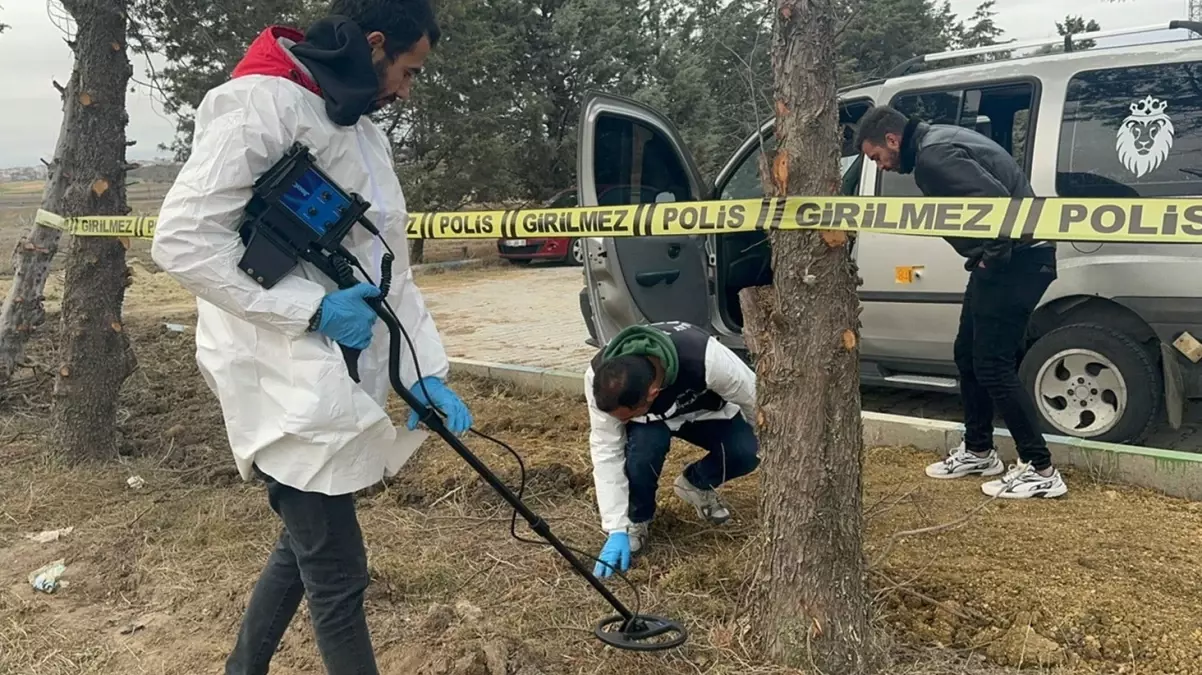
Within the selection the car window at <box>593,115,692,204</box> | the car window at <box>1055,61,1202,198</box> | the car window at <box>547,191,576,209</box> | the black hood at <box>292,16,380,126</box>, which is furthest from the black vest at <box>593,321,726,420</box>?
the car window at <box>547,191,576,209</box>

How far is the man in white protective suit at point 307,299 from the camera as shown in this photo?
2.01m

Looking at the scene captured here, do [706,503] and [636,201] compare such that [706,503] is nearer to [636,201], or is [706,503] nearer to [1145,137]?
[636,201]

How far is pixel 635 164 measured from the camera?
5.65 metres

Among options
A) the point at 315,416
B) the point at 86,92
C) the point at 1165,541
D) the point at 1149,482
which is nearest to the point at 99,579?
the point at 315,416

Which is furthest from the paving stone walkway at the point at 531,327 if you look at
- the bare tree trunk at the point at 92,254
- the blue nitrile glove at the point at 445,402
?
the blue nitrile glove at the point at 445,402

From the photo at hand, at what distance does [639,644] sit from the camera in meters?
2.64

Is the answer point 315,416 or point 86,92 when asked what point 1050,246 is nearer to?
point 315,416

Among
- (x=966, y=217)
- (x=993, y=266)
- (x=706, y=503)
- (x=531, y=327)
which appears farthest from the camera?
(x=531, y=327)

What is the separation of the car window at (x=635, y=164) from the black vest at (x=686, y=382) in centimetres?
215

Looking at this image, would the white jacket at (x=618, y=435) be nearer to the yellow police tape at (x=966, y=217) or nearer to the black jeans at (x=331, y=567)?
the yellow police tape at (x=966, y=217)

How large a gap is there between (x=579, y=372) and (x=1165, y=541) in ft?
12.9

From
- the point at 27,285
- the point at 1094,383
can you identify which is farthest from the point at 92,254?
the point at 1094,383

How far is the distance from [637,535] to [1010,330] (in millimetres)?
1795

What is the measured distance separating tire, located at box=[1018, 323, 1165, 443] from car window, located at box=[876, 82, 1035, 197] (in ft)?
3.05
